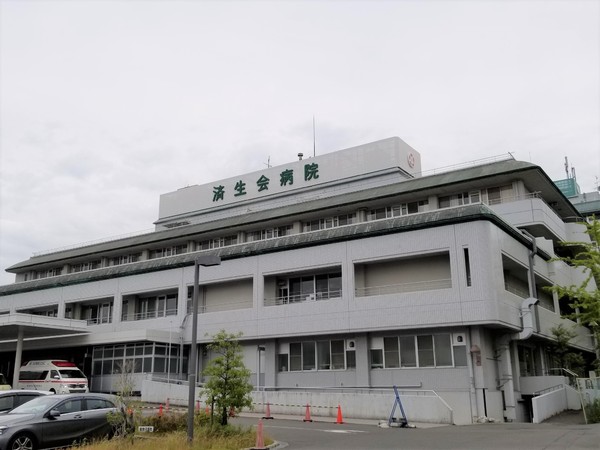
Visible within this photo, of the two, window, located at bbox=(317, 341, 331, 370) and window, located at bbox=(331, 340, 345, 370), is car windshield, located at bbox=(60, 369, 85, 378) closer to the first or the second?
window, located at bbox=(317, 341, 331, 370)

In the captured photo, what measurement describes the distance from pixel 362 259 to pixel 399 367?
557cm

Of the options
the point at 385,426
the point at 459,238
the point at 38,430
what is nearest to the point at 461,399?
the point at 385,426

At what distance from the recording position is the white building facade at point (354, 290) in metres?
26.9

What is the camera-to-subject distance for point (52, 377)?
108 feet

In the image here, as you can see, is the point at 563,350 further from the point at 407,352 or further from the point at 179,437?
the point at 179,437

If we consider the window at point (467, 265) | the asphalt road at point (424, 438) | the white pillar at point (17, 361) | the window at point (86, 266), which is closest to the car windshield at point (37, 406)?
the asphalt road at point (424, 438)

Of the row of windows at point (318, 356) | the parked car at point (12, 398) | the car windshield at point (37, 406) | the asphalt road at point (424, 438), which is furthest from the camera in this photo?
the row of windows at point (318, 356)

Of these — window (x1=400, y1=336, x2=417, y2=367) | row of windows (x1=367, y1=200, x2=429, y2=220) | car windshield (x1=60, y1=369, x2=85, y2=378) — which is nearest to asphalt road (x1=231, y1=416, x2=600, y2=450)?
window (x1=400, y1=336, x2=417, y2=367)

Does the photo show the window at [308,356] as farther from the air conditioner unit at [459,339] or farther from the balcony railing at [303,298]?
the air conditioner unit at [459,339]

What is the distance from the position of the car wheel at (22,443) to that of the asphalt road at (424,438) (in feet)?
20.9

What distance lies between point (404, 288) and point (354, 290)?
2501mm

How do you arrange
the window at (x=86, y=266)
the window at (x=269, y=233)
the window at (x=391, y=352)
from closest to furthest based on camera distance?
the window at (x=391, y=352)
the window at (x=269, y=233)
the window at (x=86, y=266)

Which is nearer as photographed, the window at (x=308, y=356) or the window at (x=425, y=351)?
the window at (x=425, y=351)

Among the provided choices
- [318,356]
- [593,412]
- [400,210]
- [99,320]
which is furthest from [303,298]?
[99,320]
